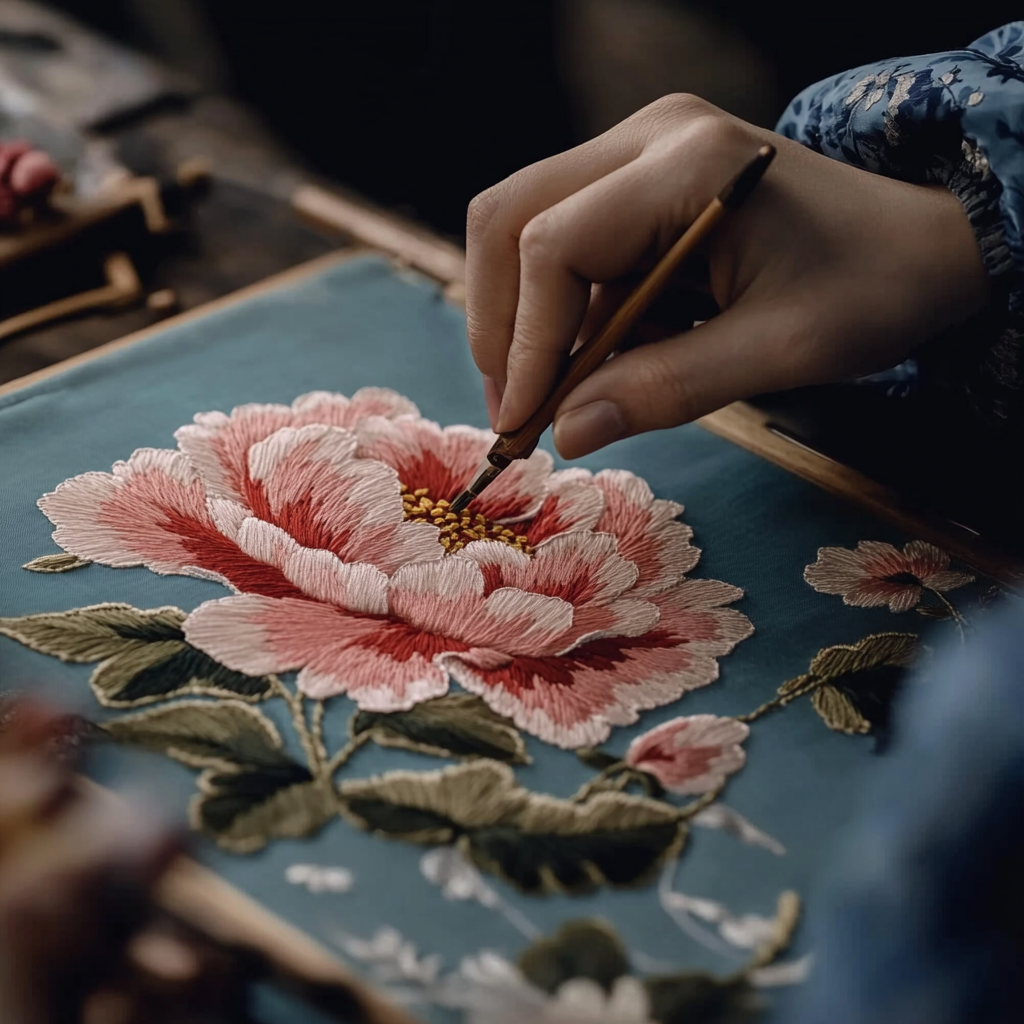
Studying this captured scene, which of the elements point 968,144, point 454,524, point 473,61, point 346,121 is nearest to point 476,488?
point 454,524

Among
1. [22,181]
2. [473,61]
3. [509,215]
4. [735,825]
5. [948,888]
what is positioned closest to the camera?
[948,888]

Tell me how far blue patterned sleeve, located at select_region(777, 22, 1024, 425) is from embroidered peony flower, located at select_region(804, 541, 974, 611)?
87 mm

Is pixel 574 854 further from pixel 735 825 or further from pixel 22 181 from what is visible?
pixel 22 181

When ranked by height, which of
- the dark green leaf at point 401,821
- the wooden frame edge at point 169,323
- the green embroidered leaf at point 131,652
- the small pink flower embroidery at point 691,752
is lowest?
the small pink flower embroidery at point 691,752

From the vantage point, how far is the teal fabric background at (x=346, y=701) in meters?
Result: 0.30

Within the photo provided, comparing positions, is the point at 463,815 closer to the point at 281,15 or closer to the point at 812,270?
the point at 812,270

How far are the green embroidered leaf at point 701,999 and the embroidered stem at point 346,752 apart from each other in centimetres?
11

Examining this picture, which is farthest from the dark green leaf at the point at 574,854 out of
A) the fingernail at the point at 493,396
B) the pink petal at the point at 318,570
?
the fingernail at the point at 493,396

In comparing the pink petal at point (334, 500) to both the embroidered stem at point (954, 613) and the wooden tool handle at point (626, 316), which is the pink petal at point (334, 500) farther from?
the embroidered stem at point (954, 613)

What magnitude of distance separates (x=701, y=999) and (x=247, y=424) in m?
0.30

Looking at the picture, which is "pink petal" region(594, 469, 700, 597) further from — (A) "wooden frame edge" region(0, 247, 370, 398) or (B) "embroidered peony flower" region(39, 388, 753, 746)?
(A) "wooden frame edge" region(0, 247, 370, 398)

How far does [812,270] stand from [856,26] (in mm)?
345

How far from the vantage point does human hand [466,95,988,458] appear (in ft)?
1.28

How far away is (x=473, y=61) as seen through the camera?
0.91m
